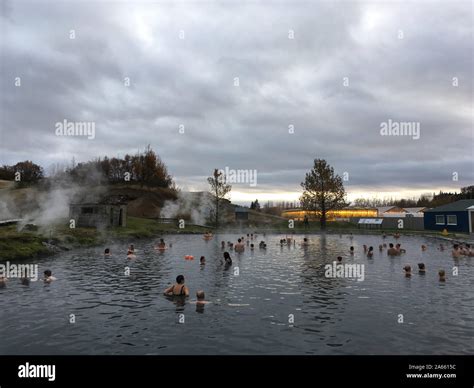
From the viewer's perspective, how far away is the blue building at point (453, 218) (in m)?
63.2

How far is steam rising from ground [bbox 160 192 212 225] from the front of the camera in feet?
307

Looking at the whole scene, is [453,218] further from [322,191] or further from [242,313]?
[242,313]

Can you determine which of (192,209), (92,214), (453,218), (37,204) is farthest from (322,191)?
(37,204)

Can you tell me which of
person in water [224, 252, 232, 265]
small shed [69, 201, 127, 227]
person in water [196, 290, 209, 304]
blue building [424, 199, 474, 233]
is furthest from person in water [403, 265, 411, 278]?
small shed [69, 201, 127, 227]

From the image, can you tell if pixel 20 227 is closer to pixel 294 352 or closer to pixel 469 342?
pixel 294 352

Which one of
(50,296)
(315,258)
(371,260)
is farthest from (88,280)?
(371,260)

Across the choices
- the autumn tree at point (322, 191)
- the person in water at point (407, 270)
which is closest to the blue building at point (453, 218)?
the autumn tree at point (322, 191)

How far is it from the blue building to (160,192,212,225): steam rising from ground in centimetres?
5128

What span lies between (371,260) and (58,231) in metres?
37.0

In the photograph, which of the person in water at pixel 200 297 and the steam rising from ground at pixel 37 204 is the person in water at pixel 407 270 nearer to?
the person in water at pixel 200 297

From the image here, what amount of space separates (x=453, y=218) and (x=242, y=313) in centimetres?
6416

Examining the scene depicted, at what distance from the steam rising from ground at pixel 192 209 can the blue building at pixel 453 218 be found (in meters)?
51.3

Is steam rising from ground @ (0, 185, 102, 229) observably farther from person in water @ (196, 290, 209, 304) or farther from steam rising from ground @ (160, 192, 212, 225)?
person in water @ (196, 290, 209, 304)

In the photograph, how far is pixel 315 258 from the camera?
35906 millimetres
